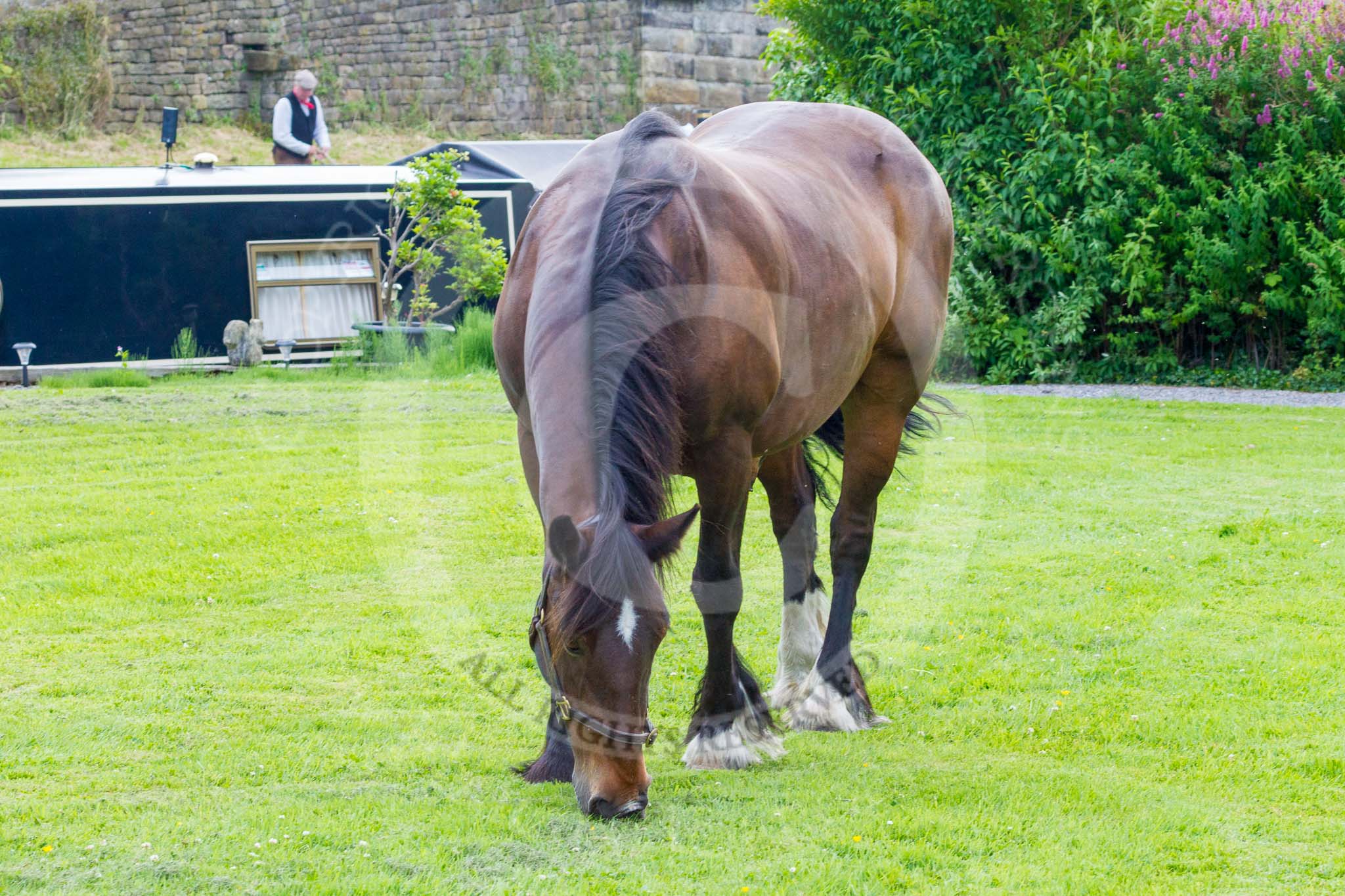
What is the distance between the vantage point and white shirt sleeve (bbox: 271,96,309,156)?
14633mm

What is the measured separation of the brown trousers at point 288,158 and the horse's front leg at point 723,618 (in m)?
12.2

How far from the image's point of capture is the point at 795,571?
15.5 feet

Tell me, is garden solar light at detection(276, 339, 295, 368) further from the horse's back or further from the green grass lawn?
the horse's back

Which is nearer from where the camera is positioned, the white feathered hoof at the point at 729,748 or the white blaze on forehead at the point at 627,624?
the white blaze on forehead at the point at 627,624

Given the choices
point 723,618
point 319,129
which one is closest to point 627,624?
point 723,618

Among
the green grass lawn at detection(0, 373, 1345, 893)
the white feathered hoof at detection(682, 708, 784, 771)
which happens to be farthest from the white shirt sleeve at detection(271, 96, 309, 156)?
the white feathered hoof at detection(682, 708, 784, 771)

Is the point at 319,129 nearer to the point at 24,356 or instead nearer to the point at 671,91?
the point at 24,356

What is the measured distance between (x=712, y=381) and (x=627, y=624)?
80cm

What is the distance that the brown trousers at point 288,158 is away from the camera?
1473cm

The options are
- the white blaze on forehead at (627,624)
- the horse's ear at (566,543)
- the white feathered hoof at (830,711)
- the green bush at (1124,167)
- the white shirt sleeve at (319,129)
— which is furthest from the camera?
the white shirt sleeve at (319,129)

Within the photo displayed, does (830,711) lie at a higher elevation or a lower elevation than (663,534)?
lower

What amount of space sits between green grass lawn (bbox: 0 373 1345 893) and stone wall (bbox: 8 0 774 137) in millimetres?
14138

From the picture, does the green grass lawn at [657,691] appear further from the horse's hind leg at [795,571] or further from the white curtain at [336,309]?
the white curtain at [336,309]

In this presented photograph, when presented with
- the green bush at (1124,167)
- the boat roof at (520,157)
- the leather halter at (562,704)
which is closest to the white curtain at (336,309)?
the boat roof at (520,157)
